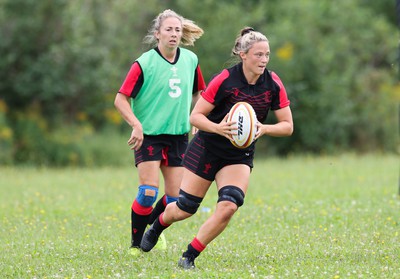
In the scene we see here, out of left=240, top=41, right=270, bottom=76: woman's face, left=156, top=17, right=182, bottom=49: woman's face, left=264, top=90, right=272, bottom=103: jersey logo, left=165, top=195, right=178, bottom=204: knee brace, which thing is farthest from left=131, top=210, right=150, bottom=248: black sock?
left=240, top=41, right=270, bottom=76: woman's face

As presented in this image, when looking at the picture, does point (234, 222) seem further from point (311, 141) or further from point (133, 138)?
point (311, 141)

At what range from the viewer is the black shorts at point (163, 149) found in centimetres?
812

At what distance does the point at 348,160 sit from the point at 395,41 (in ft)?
32.6

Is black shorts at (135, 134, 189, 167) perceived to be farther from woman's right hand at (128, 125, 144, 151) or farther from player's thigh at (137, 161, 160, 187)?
woman's right hand at (128, 125, 144, 151)

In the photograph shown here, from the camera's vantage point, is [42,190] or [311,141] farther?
[311,141]

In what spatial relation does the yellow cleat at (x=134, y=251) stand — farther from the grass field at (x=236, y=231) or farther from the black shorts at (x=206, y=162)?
the black shorts at (x=206, y=162)

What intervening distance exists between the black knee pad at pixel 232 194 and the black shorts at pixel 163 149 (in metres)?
1.27

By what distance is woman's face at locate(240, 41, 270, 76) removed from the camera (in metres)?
7.06

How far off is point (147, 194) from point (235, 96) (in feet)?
5.19

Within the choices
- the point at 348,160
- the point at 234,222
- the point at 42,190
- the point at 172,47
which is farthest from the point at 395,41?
the point at 172,47

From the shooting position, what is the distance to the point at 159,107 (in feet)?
26.8

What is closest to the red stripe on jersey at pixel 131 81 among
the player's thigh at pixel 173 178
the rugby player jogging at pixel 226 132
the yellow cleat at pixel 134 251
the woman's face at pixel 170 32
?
the woman's face at pixel 170 32

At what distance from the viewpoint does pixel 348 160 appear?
22.8 metres

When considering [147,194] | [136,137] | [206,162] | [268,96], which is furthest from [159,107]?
[268,96]
